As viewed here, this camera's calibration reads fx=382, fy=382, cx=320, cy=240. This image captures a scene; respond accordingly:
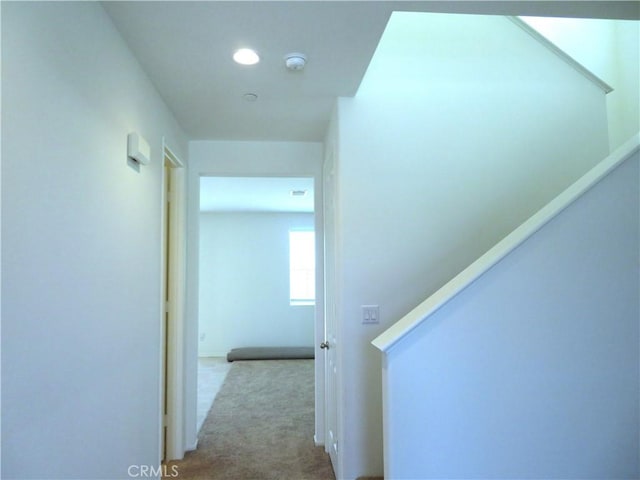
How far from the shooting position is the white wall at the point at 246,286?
6.85 m

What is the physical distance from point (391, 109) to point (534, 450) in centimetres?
195

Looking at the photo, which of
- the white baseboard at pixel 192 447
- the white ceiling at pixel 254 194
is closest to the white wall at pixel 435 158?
the white baseboard at pixel 192 447

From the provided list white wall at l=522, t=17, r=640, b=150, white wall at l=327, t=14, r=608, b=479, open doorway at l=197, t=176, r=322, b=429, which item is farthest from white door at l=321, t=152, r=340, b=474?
open doorway at l=197, t=176, r=322, b=429

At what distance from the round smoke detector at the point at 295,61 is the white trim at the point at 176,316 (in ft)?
4.08

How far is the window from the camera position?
7.10 m

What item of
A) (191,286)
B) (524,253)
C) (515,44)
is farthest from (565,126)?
(191,286)

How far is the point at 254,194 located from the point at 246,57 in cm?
357

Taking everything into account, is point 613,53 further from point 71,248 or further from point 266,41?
point 71,248

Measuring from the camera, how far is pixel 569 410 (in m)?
1.56

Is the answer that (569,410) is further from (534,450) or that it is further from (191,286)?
(191,286)

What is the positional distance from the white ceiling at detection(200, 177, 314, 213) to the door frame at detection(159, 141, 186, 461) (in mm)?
1374

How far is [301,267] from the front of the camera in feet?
23.5

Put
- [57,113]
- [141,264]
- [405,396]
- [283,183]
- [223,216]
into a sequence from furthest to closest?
[223,216] → [283,183] → [141,264] → [405,396] → [57,113]

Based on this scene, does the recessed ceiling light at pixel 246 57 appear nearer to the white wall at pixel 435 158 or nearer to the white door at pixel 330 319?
the white wall at pixel 435 158
